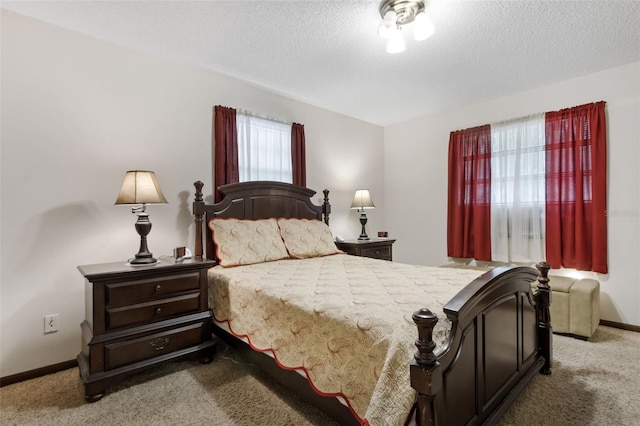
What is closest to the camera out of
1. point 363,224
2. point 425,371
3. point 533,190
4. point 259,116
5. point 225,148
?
point 425,371

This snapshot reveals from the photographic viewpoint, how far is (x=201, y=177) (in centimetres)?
308

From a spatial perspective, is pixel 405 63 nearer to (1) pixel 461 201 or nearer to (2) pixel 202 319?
(1) pixel 461 201

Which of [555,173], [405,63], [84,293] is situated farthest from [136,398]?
[555,173]

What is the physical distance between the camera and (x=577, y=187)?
3.29m

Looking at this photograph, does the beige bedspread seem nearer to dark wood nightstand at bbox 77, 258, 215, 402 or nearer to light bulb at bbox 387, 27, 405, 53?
dark wood nightstand at bbox 77, 258, 215, 402

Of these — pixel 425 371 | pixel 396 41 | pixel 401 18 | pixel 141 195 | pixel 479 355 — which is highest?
pixel 401 18

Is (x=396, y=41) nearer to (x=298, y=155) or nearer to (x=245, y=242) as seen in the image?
(x=298, y=155)

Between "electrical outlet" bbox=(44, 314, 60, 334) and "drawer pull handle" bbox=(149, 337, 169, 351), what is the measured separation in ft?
2.61

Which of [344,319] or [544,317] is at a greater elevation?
[344,319]

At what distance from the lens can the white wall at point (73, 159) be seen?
85.5 inches

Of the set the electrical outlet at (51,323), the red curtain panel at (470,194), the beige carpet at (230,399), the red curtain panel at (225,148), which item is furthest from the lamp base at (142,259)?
the red curtain panel at (470,194)

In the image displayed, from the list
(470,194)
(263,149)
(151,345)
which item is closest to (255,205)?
(263,149)

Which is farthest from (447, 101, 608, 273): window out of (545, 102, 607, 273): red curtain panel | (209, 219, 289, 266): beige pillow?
(209, 219, 289, 266): beige pillow

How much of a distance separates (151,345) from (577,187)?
4197 mm
